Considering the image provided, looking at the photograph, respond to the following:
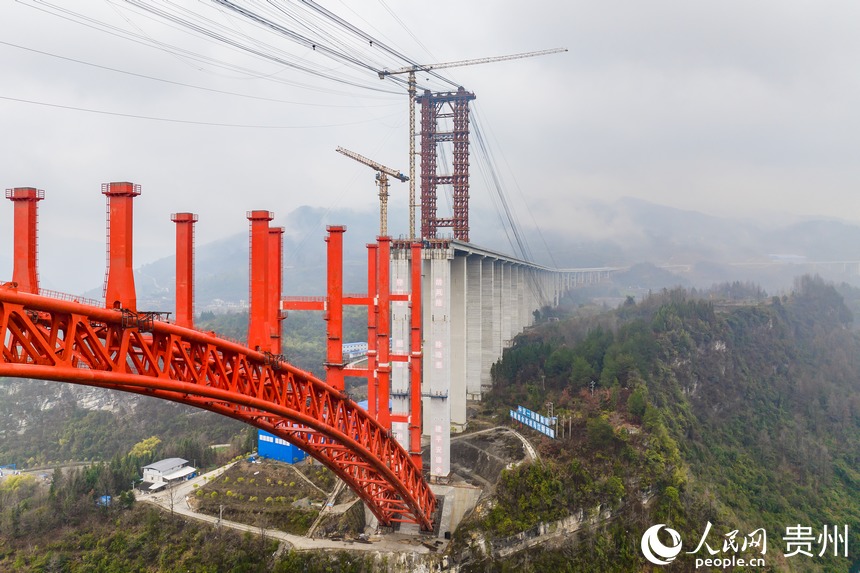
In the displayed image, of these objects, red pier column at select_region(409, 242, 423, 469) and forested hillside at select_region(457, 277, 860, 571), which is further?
forested hillside at select_region(457, 277, 860, 571)

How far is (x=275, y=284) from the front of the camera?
17609mm

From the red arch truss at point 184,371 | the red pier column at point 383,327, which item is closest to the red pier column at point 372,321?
the red pier column at point 383,327

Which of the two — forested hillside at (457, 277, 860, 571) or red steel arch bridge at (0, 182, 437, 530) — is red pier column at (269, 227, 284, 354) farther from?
forested hillside at (457, 277, 860, 571)

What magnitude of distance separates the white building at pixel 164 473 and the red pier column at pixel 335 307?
72.7 feet

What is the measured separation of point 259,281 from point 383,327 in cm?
1186

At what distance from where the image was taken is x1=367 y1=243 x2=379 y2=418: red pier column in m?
26.2

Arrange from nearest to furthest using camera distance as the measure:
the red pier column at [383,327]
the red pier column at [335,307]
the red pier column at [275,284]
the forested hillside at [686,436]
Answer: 1. the red pier column at [275,284]
2. the red pier column at [335,307]
3. the red pier column at [383,327]
4. the forested hillside at [686,436]

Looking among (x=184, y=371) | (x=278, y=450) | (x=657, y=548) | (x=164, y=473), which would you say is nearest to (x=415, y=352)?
(x=278, y=450)

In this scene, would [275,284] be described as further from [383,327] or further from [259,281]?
[383,327]

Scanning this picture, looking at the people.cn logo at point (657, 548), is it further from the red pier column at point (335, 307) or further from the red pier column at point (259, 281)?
the red pier column at point (259, 281)

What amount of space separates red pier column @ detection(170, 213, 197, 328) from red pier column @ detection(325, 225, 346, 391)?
784 cm

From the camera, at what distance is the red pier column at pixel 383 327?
26344 millimetres

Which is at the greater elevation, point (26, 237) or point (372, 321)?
point (26, 237)

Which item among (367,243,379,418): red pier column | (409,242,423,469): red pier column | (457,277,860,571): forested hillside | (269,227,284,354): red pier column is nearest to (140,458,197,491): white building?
(367,243,379,418): red pier column
